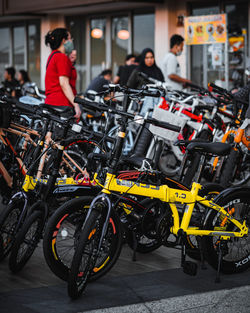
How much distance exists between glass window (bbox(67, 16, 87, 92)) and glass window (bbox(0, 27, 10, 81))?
3.42m

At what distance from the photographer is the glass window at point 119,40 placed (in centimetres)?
1752

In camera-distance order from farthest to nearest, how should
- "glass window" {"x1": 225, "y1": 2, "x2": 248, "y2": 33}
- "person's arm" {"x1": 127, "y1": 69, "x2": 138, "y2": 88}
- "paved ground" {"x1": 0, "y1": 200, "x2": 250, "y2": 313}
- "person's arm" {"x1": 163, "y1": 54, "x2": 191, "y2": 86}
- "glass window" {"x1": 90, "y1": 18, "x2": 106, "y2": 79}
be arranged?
"glass window" {"x1": 90, "y1": 18, "x2": 106, "y2": 79}, "glass window" {"x1": 225, "y1": 2, "x2": 248, "y2": 33}, "person's arm" {"x1": 163, "y1": 54, "x2": 191, "y2": 86}, "person's arm" {"x1": 127, "y1": 69, "x2": 138, "y2": 88}, "paved ground" {"x1": 0, "y1": 200, "x2": 250, "y2": 313}

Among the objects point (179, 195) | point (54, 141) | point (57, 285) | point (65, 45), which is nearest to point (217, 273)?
point (179, 195)

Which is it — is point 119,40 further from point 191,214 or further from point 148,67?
point 191,214

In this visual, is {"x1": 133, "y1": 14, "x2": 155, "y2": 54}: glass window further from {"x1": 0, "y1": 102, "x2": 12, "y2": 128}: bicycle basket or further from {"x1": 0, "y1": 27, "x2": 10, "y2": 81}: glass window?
{"x1": 0, "y1": 102, "x2": 12, "y2": 128}: bicycle basket

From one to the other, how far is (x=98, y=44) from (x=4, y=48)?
195 inches

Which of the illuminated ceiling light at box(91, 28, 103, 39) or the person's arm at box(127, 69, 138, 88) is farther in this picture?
the illuminated ceiling light at box(91, 28, 103, 39)

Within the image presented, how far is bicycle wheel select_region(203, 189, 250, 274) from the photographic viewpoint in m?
4.88

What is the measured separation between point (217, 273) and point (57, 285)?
1180mm

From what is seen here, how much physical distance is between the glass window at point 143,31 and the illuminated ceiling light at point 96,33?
141cm

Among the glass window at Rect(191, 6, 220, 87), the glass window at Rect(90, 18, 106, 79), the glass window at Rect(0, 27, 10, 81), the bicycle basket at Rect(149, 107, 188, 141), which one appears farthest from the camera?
the glass window at Rect(0, 27, 10, 81)

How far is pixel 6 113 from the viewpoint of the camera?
6.30m

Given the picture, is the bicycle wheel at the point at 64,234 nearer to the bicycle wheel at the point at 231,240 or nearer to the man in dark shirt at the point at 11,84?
the bicycle wheel at the point at 231,240

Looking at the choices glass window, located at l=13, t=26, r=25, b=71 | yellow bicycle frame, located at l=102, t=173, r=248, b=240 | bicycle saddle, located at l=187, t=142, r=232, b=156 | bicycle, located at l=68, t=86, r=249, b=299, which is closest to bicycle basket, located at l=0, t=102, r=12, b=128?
bicycle, located at l=68, t=86, r=249, b=299
